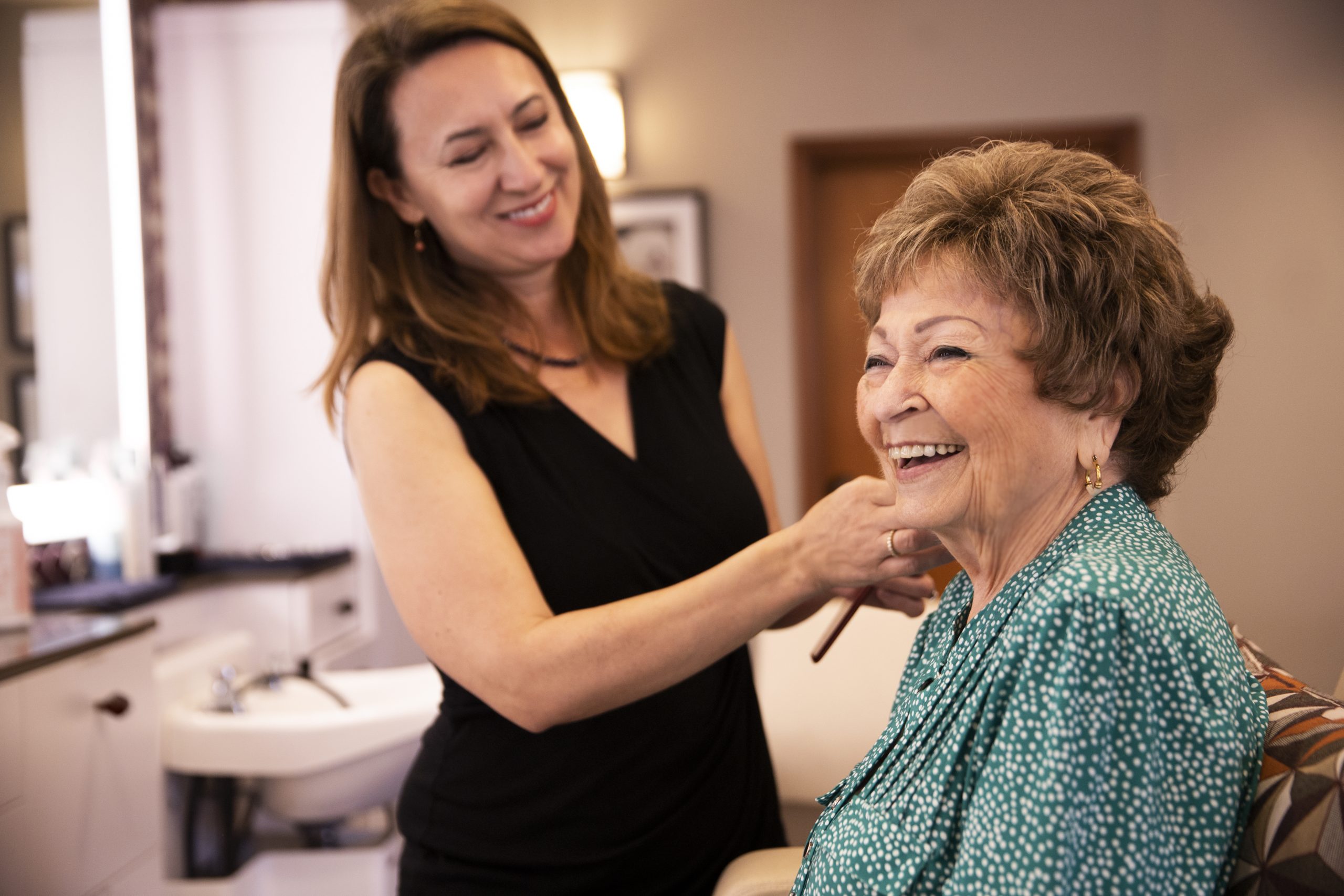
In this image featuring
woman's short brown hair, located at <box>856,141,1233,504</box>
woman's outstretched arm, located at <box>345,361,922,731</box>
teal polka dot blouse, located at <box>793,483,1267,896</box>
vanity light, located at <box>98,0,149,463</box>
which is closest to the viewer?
teal polka dot blouse, located at <box>793,483,1267,896</box>

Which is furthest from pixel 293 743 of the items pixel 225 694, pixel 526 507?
pixel 526 507

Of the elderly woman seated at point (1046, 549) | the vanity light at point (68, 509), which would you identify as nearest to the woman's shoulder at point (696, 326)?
the elderly woman seated at point (1046, 549)

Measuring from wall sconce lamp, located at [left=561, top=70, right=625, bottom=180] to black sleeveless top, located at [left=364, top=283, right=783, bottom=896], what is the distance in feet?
8.04

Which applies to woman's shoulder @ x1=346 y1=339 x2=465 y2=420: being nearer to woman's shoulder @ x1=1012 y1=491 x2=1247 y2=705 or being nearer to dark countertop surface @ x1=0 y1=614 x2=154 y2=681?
woman's shoulder @ x1=1012 y1=491 x2=1247 y2=705

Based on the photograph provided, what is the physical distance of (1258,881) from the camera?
2.56 feet

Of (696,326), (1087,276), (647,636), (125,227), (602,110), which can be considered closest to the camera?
(1087,276)

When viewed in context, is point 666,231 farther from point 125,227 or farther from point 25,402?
point 25,402

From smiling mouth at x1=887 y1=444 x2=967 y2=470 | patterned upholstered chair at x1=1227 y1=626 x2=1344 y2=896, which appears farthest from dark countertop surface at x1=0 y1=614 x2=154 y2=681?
patterned upholstered chair at x1=1227 y1=626 x2=1344 y2=896

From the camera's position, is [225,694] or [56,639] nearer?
[56,639]

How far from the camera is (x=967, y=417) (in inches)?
35.0

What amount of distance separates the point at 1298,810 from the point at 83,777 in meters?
1.74

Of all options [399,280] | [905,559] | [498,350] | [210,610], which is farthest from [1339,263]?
[210,610]

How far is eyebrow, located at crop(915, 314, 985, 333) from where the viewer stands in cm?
A: 90

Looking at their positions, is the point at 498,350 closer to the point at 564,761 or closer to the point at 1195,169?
the point at 564,761
